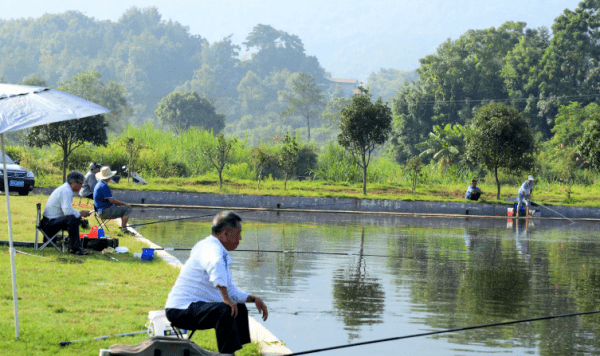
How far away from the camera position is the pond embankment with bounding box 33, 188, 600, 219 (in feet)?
98.0

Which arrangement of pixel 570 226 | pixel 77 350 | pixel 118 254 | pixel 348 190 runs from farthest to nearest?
pixel 348 190 → pixel 570 226 → pixel 118 254 → pixel 77 350

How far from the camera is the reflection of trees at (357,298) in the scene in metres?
8.79

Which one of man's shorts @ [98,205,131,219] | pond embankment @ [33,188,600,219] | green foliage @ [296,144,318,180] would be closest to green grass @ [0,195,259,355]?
man's shorts @ [98,205,131,219]

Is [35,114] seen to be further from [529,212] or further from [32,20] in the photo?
[32,20]

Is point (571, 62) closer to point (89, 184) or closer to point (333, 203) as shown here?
point (333, 203)

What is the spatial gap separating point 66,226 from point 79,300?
3329mm

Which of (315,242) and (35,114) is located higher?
(35,114)

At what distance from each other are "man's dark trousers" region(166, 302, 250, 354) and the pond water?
185 cm

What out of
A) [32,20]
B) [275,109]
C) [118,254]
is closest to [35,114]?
[118,254]

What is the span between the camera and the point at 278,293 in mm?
10477

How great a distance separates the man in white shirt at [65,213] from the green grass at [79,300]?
0.37 meters

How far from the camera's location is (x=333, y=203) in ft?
99.5

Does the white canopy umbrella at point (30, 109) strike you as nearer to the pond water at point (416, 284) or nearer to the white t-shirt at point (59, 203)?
the pond water at point (416, 284)

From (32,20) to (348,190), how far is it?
135 m
